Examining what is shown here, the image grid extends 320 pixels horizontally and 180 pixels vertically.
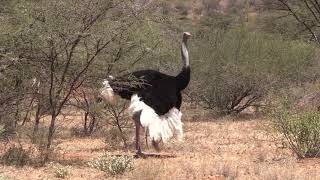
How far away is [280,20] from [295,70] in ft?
7.67

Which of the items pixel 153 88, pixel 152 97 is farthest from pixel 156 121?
pixel 153 88

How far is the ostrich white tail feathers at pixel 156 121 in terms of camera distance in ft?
38.4

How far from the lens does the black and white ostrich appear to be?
11773 millimetres

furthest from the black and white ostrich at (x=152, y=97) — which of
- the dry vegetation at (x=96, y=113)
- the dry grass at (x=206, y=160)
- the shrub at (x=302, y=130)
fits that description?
the shrub at (x=302, y=130)

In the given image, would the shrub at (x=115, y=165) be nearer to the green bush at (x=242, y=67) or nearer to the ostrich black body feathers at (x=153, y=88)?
the ostrich black body feathers at (x=153, y=88)

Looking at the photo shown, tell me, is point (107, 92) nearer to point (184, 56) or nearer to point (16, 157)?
point (184, 56)

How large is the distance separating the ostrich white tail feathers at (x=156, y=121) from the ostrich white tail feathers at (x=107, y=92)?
44 cm

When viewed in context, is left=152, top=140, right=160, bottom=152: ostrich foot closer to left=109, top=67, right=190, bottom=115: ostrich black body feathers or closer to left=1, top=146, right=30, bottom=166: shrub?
left=109, top=67, right=190, bottom=115: ostrich black body feathers

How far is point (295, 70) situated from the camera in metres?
23.3

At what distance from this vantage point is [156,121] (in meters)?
11.8

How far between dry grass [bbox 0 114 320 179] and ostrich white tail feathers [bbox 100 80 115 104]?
1113 millimetres

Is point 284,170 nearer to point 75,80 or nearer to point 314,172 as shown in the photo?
point 314,172

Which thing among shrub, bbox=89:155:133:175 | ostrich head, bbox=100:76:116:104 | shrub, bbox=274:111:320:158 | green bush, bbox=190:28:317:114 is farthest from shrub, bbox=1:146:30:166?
green bush, bbox=190:28:317:114

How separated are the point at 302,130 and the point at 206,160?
1675mm
